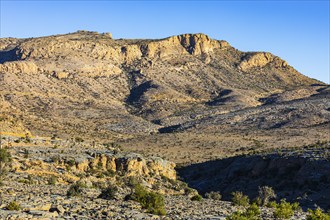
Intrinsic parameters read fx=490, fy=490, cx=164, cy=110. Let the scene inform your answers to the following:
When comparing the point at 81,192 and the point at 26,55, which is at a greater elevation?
the point at 26,55

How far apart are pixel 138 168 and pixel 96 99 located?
86568 mm

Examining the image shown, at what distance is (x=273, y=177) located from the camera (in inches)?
1758

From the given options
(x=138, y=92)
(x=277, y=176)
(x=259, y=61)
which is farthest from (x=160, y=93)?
(x=277, y=176)

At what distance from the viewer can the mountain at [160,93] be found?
92.8 metres

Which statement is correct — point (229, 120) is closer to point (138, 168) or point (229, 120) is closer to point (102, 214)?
point (138, 168)

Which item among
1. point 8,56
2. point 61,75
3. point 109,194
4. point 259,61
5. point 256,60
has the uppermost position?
point 256,60

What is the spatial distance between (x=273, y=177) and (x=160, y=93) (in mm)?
91407

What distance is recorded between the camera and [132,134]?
336 ft

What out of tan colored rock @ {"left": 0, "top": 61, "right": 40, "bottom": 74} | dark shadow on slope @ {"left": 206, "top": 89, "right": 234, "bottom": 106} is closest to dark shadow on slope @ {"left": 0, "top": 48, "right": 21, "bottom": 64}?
tan colored rock @ {"left": 0, "top": 61, "right": 40, "bottom": 74}

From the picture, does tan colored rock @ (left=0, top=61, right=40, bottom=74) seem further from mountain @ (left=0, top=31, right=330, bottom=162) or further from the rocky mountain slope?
the rocky mountain slope

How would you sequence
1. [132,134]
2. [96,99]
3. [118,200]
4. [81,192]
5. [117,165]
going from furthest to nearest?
[96,99], [132,134], [117,165], [81,192], [118,200]

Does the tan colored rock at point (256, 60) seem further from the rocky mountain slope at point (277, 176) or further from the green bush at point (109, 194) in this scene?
the green bush at point (109, 194)

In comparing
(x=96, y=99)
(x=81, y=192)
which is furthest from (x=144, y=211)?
(x=96, y=99)

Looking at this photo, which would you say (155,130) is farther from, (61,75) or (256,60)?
(256,60)
